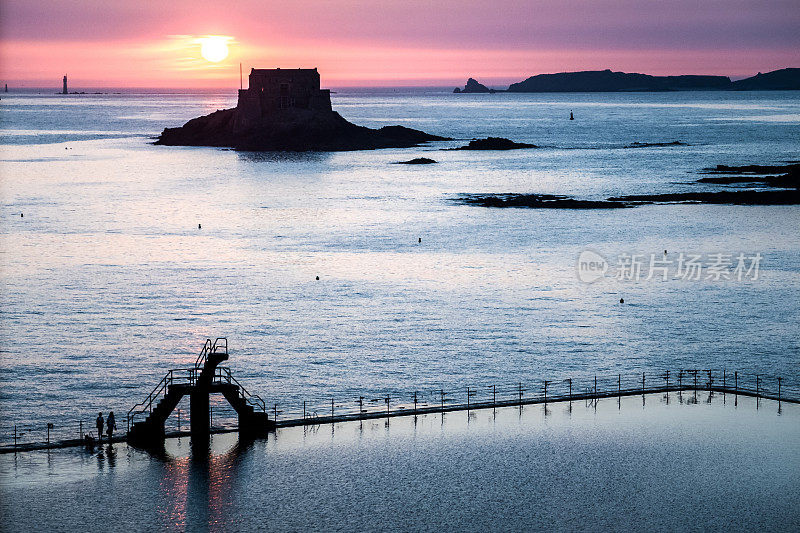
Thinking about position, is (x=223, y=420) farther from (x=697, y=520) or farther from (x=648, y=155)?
(x=648, y=155)

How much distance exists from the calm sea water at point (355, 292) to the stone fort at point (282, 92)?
173 ft

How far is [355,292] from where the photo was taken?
6594 cm

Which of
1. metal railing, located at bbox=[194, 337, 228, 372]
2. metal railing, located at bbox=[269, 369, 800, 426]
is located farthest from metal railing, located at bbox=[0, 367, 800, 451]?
metal railing, located at bbox=[194, 337, 228, 372]

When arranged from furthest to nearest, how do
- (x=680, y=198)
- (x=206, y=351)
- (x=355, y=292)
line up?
(x=680, y=198), (x=355, y=292), (x=206, y=351)

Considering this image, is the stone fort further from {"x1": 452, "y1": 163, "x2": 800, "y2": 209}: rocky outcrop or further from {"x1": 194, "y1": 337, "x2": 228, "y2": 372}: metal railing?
{"x1": 194, "y1": 337, "x2": 228, "y2": 372}: metal railing

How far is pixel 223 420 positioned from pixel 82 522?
13.0 m

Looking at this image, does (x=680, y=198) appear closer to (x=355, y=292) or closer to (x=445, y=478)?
(x=355, y=292)

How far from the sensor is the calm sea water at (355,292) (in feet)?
153

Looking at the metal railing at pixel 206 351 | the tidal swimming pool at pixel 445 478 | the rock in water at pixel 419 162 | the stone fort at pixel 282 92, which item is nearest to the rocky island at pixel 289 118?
the stone fort at pixel 282 92

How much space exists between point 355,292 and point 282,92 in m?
123

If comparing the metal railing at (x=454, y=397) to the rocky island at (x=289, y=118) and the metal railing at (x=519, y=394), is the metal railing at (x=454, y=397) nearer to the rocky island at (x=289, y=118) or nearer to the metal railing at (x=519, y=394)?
the metal railing at (x=519, y=394)

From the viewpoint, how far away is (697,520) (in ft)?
88.0

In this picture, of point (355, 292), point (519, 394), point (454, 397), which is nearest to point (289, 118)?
point (355, 292)

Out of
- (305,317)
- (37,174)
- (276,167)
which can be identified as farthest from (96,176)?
(305,317)
